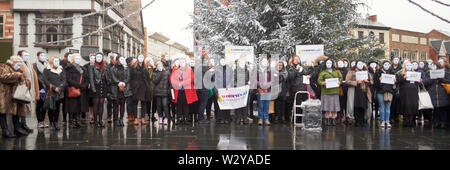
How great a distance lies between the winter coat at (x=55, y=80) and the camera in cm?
970

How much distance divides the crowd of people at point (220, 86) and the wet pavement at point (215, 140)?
1.32 m

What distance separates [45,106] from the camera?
31.5 ft

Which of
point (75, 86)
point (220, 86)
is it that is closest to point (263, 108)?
point (220, 86)

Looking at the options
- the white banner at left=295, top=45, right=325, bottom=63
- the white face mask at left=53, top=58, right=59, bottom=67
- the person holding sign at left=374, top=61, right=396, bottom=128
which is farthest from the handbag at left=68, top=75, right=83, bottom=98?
the person holding sign at left=374, top=61, right=396, bottom=128

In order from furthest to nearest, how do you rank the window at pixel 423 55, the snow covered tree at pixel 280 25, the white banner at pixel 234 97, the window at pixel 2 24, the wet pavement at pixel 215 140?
the window at pixel 423 55
the window at pixel 2 24
the snow covered tree at pixel 280 25
the white banner at pixel 234 97
the wet pavement at pixel 215 140

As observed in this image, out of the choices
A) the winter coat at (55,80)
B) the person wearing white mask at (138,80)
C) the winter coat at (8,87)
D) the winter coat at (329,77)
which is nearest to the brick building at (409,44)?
the winter coat at (329,77)

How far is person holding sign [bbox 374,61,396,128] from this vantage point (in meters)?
10.8

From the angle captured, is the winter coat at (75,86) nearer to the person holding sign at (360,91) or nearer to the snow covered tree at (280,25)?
the person holding sign at (360,91)

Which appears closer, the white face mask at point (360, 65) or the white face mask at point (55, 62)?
the white face mask at point (55, 62)

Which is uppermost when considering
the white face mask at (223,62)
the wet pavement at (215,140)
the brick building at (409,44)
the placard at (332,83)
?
the brick building at (409,44)

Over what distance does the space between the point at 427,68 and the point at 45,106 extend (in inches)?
436

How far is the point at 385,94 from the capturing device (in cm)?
1083

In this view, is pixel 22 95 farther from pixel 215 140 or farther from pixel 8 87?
pixel 215 140
